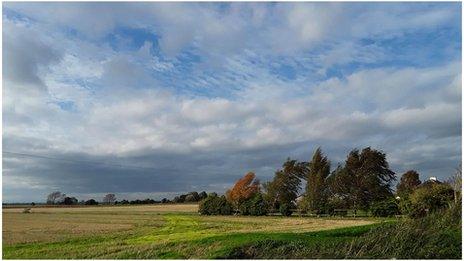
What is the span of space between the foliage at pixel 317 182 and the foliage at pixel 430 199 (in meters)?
21.6

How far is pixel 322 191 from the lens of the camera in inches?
2571

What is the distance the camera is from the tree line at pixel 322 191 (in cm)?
6256

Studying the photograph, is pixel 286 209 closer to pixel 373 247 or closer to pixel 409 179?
pixel 409 179

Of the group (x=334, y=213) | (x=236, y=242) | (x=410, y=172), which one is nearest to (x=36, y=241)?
(x=236, y=242)

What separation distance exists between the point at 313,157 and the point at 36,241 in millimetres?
45540

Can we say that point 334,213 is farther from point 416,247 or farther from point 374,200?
point 416,247

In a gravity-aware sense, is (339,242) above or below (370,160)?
below

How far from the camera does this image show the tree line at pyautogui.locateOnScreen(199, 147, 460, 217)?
2463 inches

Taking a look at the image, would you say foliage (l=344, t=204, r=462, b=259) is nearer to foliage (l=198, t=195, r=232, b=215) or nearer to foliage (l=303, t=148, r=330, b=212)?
foliage (l=303, t=148, r=330, b=212)

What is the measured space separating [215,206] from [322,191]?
56.3 feet

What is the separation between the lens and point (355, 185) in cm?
6381

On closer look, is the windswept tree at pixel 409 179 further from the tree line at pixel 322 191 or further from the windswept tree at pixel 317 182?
the windswept tree at pixel 317 182

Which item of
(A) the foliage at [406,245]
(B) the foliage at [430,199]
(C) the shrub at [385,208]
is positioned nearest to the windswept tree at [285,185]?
(C) the shrub at [385,208]

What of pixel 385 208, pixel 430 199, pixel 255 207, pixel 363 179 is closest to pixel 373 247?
pixel 430 199
